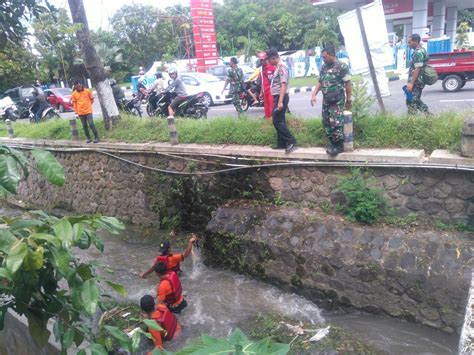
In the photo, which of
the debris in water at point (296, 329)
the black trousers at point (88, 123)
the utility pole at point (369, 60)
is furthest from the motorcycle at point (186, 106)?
the debris in water at point (296, 329)

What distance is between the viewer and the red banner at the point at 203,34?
24.6 m

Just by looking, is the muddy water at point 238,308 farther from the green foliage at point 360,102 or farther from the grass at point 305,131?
the green foliage at point 360,102

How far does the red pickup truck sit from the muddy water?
29.8 ft

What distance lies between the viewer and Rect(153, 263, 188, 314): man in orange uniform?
518 cm

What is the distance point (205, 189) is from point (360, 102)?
9.47 feet

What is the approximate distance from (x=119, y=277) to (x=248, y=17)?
35.3 metres

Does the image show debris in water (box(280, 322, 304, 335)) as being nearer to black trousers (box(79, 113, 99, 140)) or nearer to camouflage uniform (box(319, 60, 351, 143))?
camouflage uniform (box(319, 60, 351, 143))

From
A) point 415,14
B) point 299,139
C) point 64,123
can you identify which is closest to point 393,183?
point 299,139

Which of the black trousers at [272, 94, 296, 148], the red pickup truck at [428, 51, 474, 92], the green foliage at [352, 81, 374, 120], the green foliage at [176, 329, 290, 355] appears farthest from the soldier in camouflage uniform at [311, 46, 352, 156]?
the red pickup truck at [428, 51, 474, 92]

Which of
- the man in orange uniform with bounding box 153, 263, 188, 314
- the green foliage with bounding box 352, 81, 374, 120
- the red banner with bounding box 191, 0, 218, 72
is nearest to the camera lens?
the man in orange uniform with bounding box 153, 263, 188, 314

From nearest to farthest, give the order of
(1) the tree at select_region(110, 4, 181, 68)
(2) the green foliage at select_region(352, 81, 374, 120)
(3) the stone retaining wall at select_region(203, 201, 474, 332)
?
(3) the stone retaining wall at select_region(203, 201, 474, 332) < (2) the green foliage at select_region(352, 81, 374, 120) < (1) the tree at select_region(110, 4, 181, 68)

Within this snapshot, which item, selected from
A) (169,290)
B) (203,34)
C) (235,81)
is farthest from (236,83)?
(203,34)

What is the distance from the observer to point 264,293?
18.9 feet

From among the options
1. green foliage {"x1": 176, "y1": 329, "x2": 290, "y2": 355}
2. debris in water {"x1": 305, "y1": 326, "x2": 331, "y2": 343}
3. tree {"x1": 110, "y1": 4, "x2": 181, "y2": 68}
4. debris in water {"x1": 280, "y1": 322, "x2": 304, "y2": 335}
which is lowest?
debris in water {"x1": 280, "y1": 322, "x2": 304, "y2": 335}
